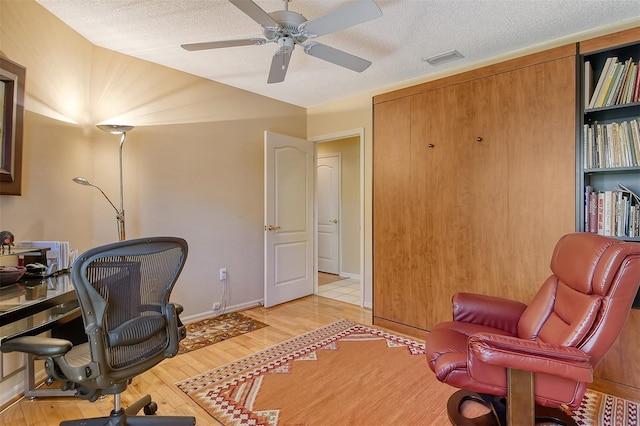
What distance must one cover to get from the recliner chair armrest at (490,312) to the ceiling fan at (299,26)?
179 cm

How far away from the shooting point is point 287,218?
170 inches

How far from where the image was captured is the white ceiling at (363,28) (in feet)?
7.57

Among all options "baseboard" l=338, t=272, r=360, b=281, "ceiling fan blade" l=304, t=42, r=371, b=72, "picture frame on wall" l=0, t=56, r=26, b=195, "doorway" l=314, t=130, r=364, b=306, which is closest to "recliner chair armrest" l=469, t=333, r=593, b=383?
"ceiling fan blade" l=304, t=42, r=371, b=72

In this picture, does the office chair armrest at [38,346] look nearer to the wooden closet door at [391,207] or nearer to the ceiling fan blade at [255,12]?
the ceiling fan blade at [255,12]

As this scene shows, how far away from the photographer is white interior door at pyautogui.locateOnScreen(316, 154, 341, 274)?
6066mm

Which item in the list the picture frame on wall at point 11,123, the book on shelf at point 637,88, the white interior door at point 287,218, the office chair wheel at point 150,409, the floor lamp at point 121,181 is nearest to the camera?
the office chair wheel at point 150,409

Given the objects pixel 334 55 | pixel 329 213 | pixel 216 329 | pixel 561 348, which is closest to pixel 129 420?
pixel 216 329

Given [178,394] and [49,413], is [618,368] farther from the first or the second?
[49,413]

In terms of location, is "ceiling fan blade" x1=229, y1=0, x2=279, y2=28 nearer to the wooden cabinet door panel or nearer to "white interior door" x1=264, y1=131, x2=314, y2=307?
the wooden cabinet door panel

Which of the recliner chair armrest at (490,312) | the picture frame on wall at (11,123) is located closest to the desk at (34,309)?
the picture frame on wall at (11,123)

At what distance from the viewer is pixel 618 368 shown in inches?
86.0

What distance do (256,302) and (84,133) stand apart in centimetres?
249

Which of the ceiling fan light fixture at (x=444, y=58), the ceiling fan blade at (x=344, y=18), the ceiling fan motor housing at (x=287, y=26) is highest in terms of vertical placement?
the ceiling fan light fixture at (x=444, y=58)

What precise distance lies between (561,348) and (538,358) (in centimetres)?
13
